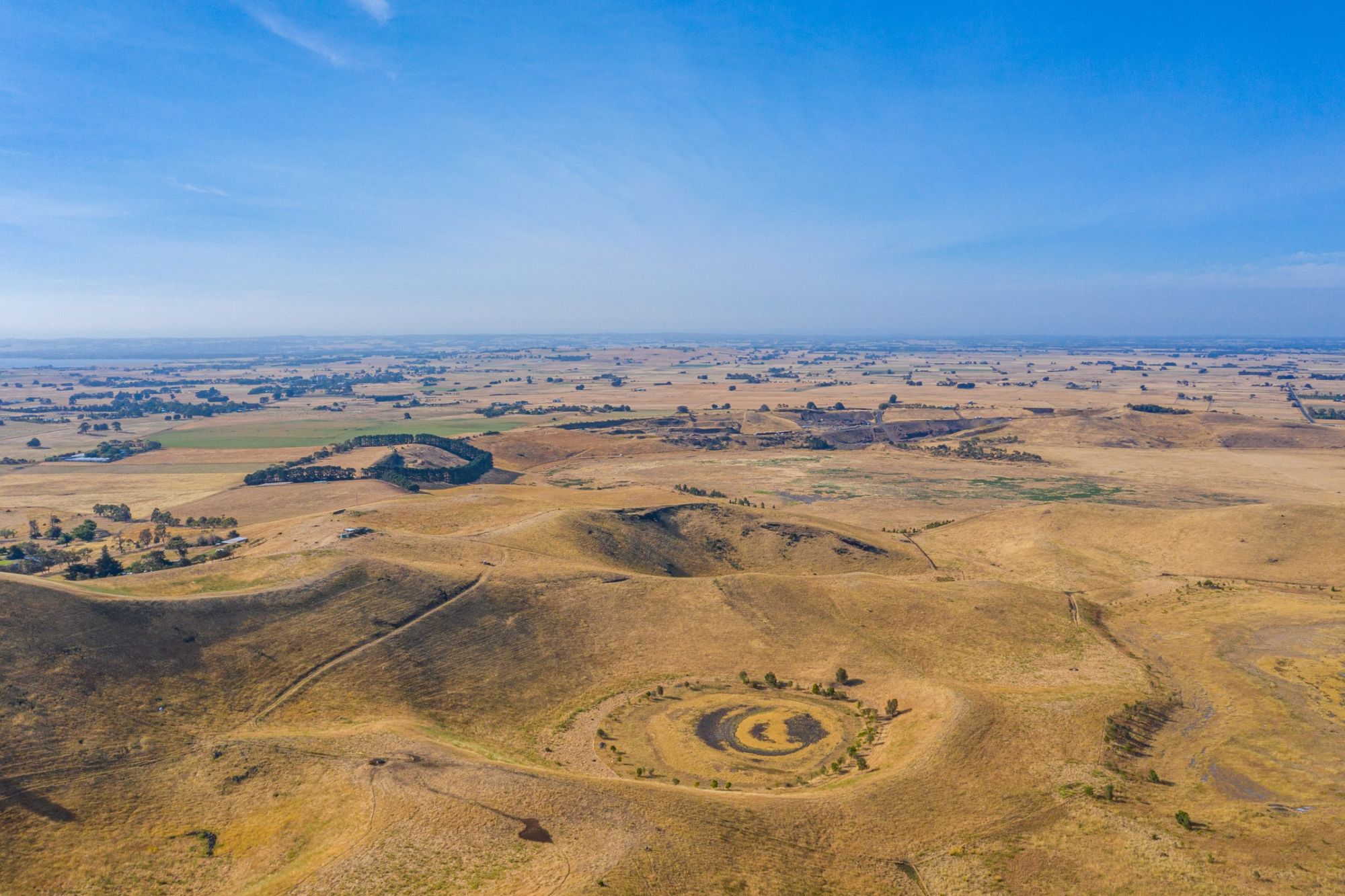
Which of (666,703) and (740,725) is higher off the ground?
(740,725)

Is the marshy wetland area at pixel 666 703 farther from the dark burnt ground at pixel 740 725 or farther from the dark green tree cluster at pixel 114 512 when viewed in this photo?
the dark green tree cluster at pixel 114 512

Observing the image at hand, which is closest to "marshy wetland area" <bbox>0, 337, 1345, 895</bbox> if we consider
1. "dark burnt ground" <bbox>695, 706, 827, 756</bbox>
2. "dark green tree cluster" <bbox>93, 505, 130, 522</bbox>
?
"dark burnt ground" <bbox>695, 706, 827, 756</bbox>

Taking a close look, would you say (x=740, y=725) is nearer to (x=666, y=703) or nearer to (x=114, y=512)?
(x=666, y=703)

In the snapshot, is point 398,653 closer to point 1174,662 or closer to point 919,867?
point 919,867

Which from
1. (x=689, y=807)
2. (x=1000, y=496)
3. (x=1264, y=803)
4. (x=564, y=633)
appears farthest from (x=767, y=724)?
(x=1000, y=496)

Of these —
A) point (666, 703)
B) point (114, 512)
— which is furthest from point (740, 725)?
point (114, 512)

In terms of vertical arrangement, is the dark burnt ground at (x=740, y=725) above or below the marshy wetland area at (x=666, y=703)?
below

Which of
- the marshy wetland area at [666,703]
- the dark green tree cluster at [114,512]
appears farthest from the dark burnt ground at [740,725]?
the dark green tree cluster at [114,512]

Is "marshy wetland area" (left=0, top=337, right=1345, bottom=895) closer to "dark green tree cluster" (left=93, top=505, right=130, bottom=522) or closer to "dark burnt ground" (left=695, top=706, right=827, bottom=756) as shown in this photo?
"dark burnt ground" (left=695, top=706, right=827, bottom=756)
